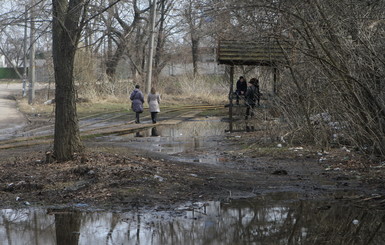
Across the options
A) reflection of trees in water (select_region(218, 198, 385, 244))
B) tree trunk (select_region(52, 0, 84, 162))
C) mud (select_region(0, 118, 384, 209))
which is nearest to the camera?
reflection of trees in water (select_region(218, 198, 385, 244))

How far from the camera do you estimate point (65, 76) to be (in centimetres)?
1084

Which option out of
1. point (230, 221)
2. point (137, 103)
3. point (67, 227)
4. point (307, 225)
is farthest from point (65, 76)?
point (137, 103)

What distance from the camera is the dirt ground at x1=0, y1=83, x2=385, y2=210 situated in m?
8.52

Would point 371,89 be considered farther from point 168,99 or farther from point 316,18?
point 168,99

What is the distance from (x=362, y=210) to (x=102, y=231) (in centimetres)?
362

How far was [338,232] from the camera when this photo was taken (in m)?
6.80

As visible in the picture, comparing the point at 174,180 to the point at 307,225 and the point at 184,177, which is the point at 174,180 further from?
the point at 307,225

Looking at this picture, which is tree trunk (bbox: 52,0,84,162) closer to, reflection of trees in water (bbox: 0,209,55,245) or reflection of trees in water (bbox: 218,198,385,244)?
reflection of trees in water (bbox: 0,209,55,245)

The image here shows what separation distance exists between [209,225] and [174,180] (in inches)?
99.0

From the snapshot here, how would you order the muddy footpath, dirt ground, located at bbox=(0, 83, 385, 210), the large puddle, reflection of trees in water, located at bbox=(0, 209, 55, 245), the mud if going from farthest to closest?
the large puddle < the mud < dirt ground, located at bbox=(0, 83, 385, 210) < the muddy footpath < reflection of trees in water, located at bbox=(0, 209, 55, 245)

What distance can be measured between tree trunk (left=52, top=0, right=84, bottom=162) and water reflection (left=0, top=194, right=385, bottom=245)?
3126 mm

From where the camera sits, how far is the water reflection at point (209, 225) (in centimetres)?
660

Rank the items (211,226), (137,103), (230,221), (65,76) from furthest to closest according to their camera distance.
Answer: (137,103)
(65,76)
(230,221)
(211,226)

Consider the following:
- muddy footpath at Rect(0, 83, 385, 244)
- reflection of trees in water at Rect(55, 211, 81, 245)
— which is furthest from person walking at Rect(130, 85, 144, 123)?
reflection of trees in water at Rect(55, 211, 81, 245)
